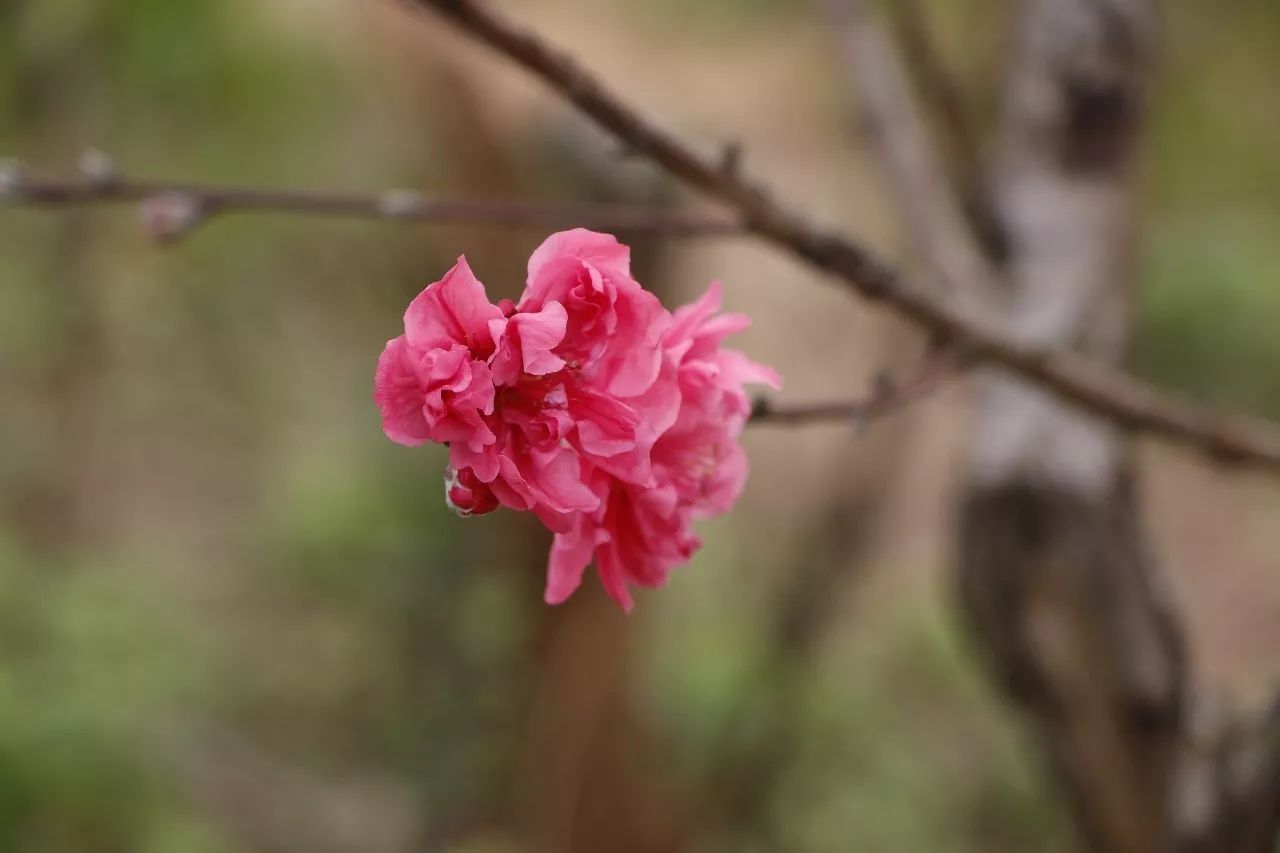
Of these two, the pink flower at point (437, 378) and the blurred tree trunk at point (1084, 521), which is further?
the blurred tree trunk at point (1084, 521)

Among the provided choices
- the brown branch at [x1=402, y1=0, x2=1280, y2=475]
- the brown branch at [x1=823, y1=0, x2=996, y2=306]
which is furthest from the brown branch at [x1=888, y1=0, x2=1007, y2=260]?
the brown branch at [x1=402, y1=0, x2=1280, y2=475]

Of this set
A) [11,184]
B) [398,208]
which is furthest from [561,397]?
[11,184]

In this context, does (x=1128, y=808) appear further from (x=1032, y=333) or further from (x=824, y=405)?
(x=824, y=405)

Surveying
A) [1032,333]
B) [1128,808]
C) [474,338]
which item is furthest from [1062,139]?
[474,338]

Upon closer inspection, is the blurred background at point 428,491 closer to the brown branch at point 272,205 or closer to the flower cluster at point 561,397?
the brown branch at point 272,205

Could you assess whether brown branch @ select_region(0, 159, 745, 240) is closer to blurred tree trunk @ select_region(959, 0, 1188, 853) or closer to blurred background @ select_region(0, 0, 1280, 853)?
blurred tree trunk @ select_region(959, 0, 1188, 853)

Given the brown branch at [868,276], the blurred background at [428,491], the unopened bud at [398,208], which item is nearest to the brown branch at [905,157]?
the brown branch at [868,276]

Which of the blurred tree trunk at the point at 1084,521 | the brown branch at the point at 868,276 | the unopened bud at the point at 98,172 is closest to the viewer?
the brown branch at the point at 868,276
